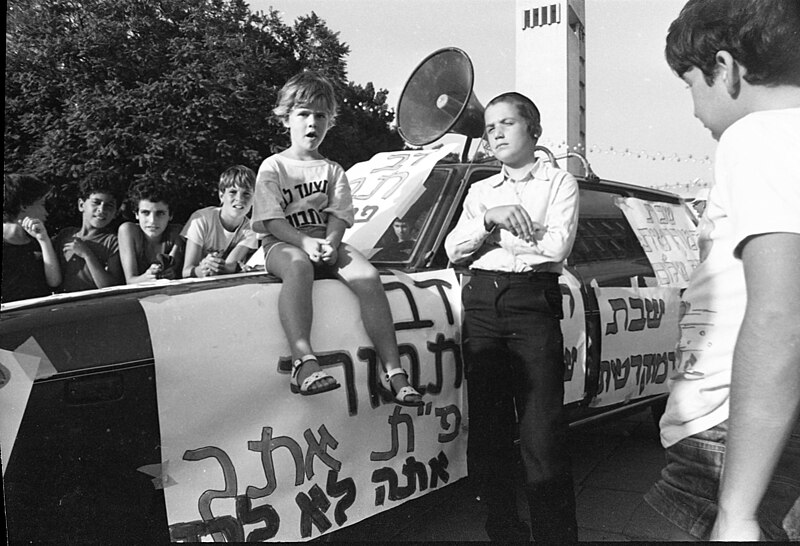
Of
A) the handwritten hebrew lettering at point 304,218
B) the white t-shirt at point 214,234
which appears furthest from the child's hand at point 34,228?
the handwritten hebrew lettering at point 304,218

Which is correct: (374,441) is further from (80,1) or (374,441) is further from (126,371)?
(80,1)

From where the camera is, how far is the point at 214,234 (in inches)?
93.5

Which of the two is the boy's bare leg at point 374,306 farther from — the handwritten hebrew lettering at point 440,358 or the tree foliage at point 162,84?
the tree foliage at point 162,84

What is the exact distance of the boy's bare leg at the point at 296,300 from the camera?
6.50 feet

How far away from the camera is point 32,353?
1718 millimetres

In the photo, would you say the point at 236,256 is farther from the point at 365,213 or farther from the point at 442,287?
the point at 442,287

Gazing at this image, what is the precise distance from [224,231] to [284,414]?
2.41 feet

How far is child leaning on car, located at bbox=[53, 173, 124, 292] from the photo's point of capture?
6.95ft

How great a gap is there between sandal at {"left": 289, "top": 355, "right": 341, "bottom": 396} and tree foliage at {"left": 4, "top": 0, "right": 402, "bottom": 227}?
709 mm

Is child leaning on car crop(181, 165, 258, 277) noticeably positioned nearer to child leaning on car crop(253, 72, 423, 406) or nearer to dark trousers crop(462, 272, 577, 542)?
child leaning on car crop(253, 72, 423, 406)

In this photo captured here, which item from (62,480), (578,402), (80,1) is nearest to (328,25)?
(80,1)

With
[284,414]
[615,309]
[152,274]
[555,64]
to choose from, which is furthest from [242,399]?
[615,309]

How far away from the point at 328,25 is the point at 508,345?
Result: 1177 mm

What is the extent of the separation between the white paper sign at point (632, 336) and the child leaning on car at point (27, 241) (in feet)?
6.81
